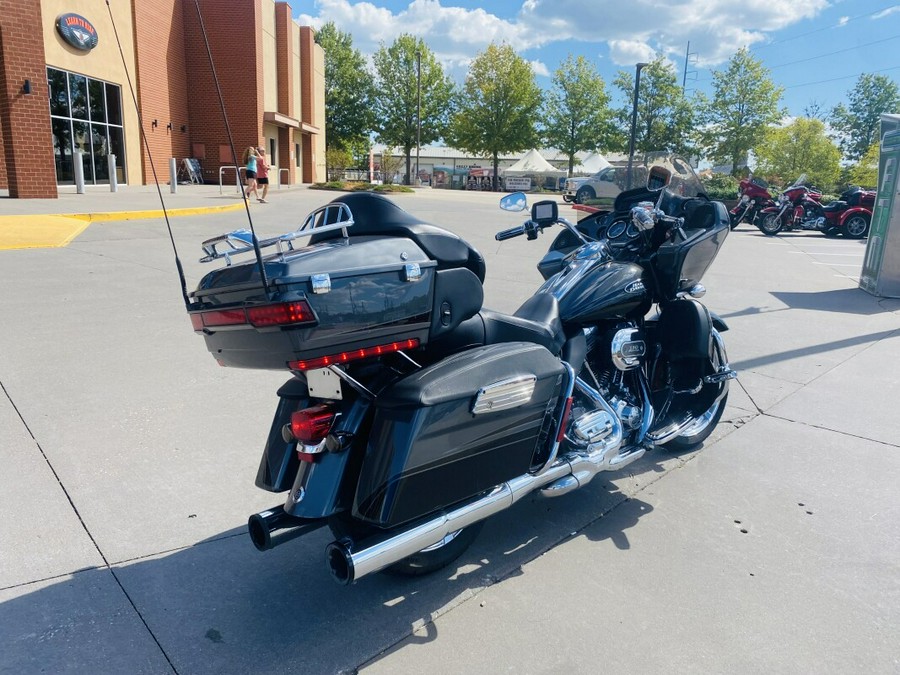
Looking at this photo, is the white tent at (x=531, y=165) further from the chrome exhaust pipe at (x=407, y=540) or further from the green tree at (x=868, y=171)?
the chrome exhaust pipe at (x=407, y=540)

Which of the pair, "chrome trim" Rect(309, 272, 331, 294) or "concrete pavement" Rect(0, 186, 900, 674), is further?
"concrete pavement" Rect(0, 186, 900, 674)

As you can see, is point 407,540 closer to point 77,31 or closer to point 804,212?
point 804,212

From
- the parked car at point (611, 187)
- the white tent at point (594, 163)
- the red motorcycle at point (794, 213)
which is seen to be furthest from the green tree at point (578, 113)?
the parked car at point (611, 187)

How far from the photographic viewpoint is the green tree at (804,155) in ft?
115

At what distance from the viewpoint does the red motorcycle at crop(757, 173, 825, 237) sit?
19297mm

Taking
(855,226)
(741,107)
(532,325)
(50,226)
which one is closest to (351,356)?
(532,325)

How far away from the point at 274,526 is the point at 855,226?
21307mm

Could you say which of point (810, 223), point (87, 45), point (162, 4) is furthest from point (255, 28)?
point (810, 223)

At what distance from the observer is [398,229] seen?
230 cm

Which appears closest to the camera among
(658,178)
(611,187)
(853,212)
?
(658,178)

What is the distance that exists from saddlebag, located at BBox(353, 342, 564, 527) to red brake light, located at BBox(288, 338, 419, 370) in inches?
4.7

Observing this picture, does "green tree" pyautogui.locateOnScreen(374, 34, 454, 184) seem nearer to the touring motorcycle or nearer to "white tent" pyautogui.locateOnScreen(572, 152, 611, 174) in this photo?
"white tent" pyautogui.locateOnScreen(572, 152, 611, 174)

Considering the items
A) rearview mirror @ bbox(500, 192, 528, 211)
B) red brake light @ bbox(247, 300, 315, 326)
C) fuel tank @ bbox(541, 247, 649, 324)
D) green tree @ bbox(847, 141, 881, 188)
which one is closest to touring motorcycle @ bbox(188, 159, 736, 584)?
red brake light @ bbox(247, 300, 315, 326)

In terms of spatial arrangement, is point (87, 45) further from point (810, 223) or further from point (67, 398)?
point (810, 223)
